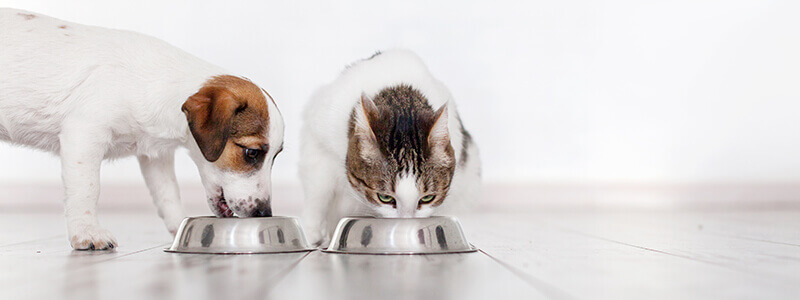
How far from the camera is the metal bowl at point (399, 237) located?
7.29 feet

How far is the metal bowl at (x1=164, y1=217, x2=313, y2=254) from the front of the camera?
7.41 feet

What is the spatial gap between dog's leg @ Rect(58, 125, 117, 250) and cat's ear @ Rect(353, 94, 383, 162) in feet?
2.77

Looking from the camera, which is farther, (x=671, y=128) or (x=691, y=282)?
(x=671, y=128)

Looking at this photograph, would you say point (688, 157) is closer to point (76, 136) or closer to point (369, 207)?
point (369, 207)

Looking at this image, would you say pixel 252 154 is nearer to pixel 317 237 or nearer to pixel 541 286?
pixel 317 237

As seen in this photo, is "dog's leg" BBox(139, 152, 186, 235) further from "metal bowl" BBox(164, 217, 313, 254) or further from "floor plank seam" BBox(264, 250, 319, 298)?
"floor plank seam" BBox(264, 250, 319, 298)

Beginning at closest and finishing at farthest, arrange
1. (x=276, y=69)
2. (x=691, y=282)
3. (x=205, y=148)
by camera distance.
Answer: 1. (x=691, y=282)
2. (x=205, y=148)
3. (x=276, y=69)

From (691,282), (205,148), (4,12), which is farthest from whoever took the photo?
(4,12)

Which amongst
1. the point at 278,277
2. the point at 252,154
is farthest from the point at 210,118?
the point at 278,277

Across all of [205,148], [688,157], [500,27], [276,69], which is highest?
[500,27]

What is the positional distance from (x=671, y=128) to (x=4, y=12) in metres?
4.53

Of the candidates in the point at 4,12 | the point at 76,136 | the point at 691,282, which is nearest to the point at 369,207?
the point at 76,136

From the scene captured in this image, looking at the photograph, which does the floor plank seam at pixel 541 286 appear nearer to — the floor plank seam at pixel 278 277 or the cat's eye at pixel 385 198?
the floor plank seam at pixel 278 277

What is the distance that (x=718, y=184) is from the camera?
5.88m
